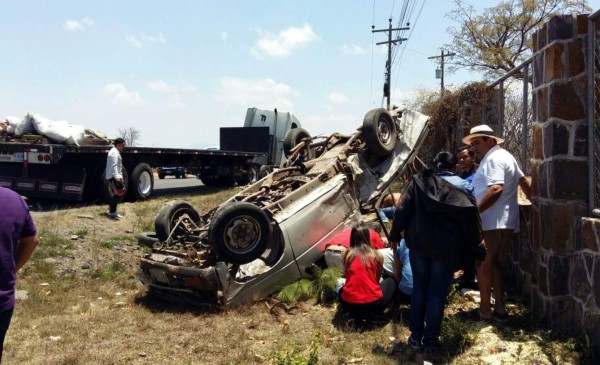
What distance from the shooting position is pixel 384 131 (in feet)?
27.2

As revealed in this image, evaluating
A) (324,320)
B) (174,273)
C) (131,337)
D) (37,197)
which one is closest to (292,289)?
(324,320)

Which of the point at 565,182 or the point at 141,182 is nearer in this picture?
the point at 565,182

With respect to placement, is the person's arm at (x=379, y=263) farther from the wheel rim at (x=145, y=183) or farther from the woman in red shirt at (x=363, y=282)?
the wheel rim at (x=145, y=183)

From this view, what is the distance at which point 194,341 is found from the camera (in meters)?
4.99

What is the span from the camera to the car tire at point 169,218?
22.7 ft

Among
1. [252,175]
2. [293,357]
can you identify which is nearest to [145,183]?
[252,175]

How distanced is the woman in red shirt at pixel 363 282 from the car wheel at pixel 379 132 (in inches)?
112

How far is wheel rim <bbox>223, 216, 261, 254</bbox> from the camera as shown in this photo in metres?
5.89

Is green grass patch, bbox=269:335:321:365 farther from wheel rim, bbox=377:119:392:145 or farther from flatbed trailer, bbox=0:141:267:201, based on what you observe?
flatbed trailer, bbox=0:141:267:201

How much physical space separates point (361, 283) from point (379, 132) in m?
3.49

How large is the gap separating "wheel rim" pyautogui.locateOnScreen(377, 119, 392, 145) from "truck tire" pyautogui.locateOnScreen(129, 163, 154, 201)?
668 cm

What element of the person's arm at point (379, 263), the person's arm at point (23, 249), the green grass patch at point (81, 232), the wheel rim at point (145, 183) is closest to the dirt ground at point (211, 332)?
the person's arm at point (379, 263)

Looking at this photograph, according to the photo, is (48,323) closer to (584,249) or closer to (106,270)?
(106,270)

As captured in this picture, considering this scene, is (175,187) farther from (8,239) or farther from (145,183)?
(8,239)
